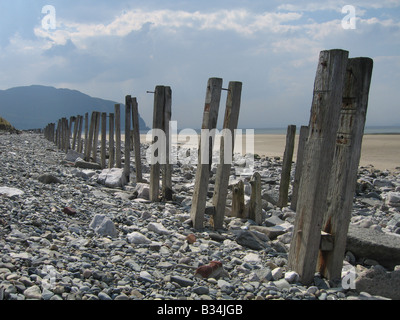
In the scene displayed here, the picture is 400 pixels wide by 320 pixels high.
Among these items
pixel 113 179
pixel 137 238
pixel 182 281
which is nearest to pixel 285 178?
pixel 113 179

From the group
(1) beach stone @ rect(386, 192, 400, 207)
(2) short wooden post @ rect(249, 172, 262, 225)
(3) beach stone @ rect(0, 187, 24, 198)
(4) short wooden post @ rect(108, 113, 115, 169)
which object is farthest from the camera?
(4) short wooden post @ rect(108, 113, 115, 169)

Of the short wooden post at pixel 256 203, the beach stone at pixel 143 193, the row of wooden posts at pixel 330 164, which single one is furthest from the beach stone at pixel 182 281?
the beach stone at pixel 143 193

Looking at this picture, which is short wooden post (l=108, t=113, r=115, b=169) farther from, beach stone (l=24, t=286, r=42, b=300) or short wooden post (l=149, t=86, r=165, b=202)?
beach stone (l=24, t=286, r=42, b=300)

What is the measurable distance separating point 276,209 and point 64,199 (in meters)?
4.69

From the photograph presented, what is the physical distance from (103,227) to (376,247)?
369cm

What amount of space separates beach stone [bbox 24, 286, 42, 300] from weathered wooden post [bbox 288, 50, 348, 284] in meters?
2.59

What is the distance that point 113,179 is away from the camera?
34.8 ft

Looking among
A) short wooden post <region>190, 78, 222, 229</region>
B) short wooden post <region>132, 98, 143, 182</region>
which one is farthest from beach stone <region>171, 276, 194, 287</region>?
short wooden post <region>132, 98, 143, 182</region>

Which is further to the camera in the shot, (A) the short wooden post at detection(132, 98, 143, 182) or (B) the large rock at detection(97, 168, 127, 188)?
(A) the short wooden post at detection(132, 98, 143, 182)

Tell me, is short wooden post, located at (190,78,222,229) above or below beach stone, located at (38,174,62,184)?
above

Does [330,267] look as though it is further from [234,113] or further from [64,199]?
[64,199]

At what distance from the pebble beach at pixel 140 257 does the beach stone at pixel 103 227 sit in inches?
0.6

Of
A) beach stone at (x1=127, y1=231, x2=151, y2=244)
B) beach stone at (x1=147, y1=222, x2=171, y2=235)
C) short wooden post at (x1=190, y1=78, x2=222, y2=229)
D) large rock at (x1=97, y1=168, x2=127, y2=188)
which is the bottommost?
large rock at (x1=97, y1=168, x2=127, y2=188)

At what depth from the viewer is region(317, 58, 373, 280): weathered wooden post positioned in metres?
4.11
